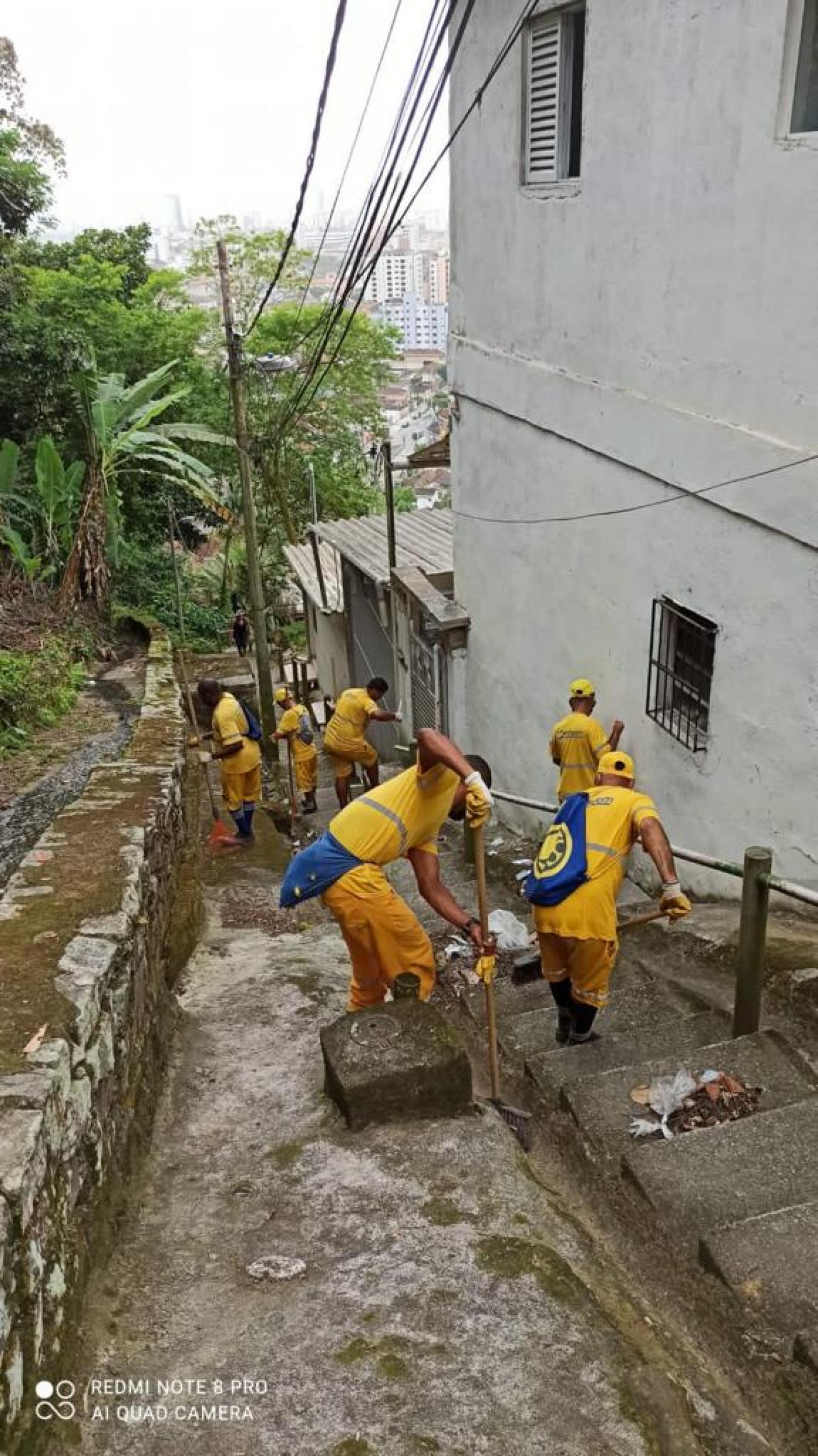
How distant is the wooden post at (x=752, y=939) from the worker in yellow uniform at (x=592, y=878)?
296mm

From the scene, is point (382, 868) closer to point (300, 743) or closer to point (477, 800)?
point (477, 800)

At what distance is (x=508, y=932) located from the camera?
20.1 ft

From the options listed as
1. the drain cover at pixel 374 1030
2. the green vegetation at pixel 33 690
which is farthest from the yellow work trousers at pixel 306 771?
the drain cover at pixel 374 1030

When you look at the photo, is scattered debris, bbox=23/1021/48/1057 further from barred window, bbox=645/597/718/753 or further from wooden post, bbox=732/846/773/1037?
barred window, bbox=645/597/718/753

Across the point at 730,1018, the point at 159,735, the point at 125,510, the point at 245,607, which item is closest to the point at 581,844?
the point at 730,1018

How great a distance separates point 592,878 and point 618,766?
66 centimetres

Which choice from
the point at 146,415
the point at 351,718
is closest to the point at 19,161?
the point at 146,415

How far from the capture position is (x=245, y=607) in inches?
960

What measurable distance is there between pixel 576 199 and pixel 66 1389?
6.98 meters

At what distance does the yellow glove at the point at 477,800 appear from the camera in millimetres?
→ 4344

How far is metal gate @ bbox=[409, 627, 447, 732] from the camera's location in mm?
10825

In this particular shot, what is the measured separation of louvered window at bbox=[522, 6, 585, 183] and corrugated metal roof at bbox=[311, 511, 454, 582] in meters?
4.34

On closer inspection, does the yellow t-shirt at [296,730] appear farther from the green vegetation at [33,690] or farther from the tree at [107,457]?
the tree at [107,457]

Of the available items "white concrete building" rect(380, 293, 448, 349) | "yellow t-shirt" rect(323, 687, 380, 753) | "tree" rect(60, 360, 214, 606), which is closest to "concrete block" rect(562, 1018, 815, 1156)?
"yellow t-shirt" rect(323, 687, 380, 753)
